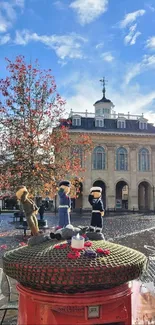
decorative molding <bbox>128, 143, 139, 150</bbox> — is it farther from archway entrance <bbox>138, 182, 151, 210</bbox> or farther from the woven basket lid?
the woven basket lid

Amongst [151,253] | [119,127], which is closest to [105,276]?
[151,253]

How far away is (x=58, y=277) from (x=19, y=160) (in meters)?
12.4

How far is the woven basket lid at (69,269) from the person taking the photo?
6.24 ft

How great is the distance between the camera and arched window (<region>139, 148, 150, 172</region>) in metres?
41.5

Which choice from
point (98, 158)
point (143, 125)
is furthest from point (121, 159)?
point (143, 125)

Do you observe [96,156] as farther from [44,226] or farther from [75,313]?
[75,313]

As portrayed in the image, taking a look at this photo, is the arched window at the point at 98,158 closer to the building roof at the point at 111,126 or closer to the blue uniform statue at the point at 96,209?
the building roof at the point at 111,126

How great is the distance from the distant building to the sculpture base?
37606 millimetres

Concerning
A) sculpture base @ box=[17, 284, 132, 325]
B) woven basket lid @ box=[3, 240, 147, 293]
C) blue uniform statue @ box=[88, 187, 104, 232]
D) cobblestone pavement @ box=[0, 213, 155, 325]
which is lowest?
cobblestone pavement @ box=[0, 213, 155, 325]

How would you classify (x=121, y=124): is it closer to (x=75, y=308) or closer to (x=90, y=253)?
(x=90, y=253)

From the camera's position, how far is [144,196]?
47406 mm

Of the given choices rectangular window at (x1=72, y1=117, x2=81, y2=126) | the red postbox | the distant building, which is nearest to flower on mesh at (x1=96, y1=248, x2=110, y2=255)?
the red postbox

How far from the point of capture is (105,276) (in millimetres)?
1937

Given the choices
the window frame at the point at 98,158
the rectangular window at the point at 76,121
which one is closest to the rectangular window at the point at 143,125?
the window frame at the point at 98,158
